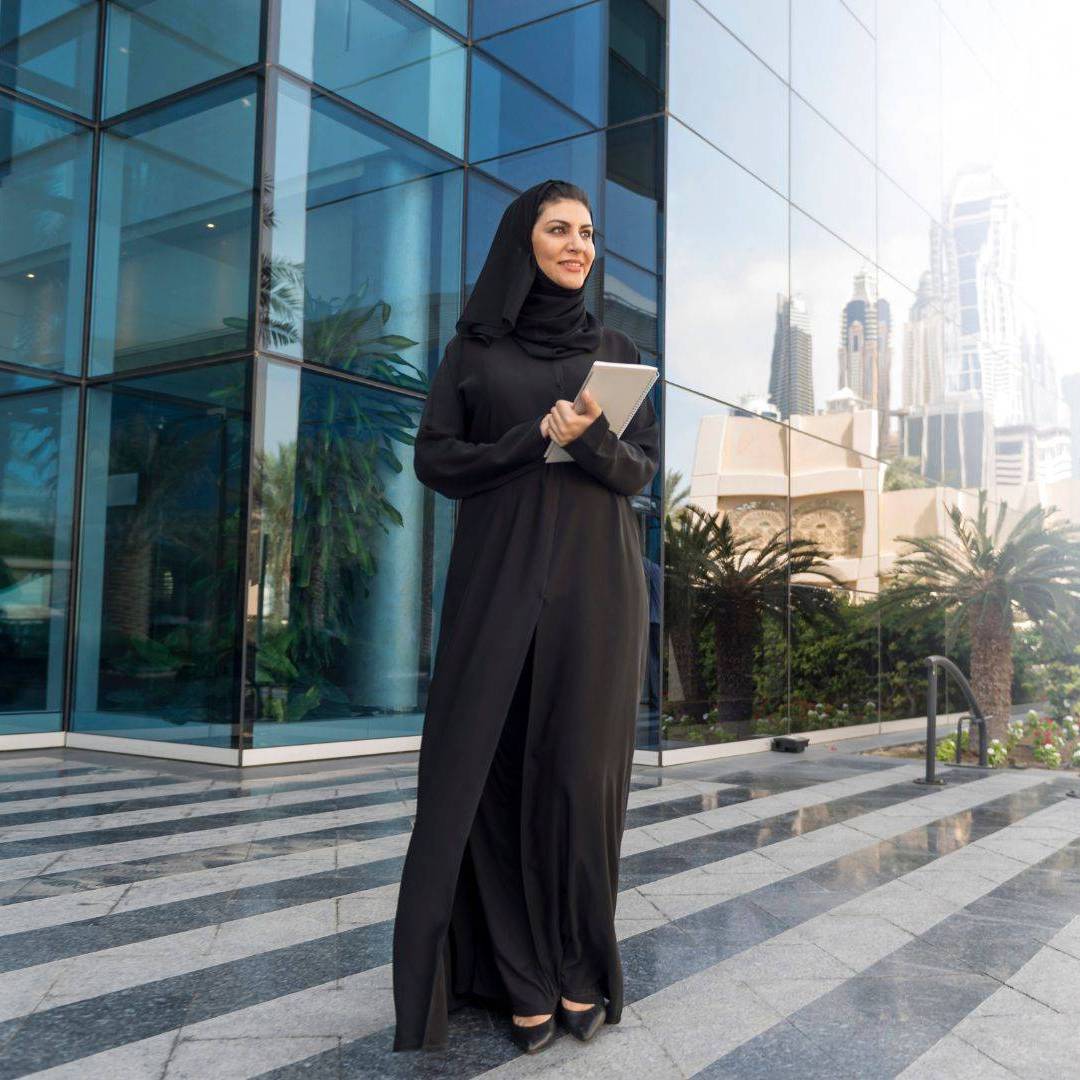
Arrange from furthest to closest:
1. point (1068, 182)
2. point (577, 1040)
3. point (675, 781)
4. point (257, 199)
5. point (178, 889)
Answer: point (1068, 182) → point (257, 199) → point (675, 781) → point (178, 889) → point (577, 1040)

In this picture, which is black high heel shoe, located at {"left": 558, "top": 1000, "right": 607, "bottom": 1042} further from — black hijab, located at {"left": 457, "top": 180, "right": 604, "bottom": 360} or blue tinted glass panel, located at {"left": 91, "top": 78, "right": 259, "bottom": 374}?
blue tinted glass panel, located at {"left": 91, "top": 78, "right": 259, "bottom": 374}

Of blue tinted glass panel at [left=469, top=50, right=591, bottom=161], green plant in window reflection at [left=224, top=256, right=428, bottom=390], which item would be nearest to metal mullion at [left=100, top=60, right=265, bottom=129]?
green plant in window reflection at [left=224, top=256, right=428, bottom=390]

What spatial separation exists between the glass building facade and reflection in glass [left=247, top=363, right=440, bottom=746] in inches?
1.1

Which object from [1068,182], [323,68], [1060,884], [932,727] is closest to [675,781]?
[932,727]

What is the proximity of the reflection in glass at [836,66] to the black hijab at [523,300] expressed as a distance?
8.92m

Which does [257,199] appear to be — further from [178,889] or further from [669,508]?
[178,889]

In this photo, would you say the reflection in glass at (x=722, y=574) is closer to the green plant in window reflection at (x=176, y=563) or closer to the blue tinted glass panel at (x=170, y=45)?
the green plant in window reflection at (x=176, y=563)

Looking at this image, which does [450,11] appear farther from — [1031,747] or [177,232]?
[1031,747]

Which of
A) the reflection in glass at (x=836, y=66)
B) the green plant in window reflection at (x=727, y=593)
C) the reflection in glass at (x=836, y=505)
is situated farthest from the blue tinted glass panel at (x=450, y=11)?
the green plant in window reflection at (x=727, y=593)

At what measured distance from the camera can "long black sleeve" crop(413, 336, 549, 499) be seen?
243 centimetres

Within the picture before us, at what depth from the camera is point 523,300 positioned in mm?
2518

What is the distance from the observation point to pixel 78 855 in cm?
435

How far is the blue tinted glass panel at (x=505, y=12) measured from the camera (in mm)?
9477

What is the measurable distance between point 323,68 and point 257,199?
54.9 inches
